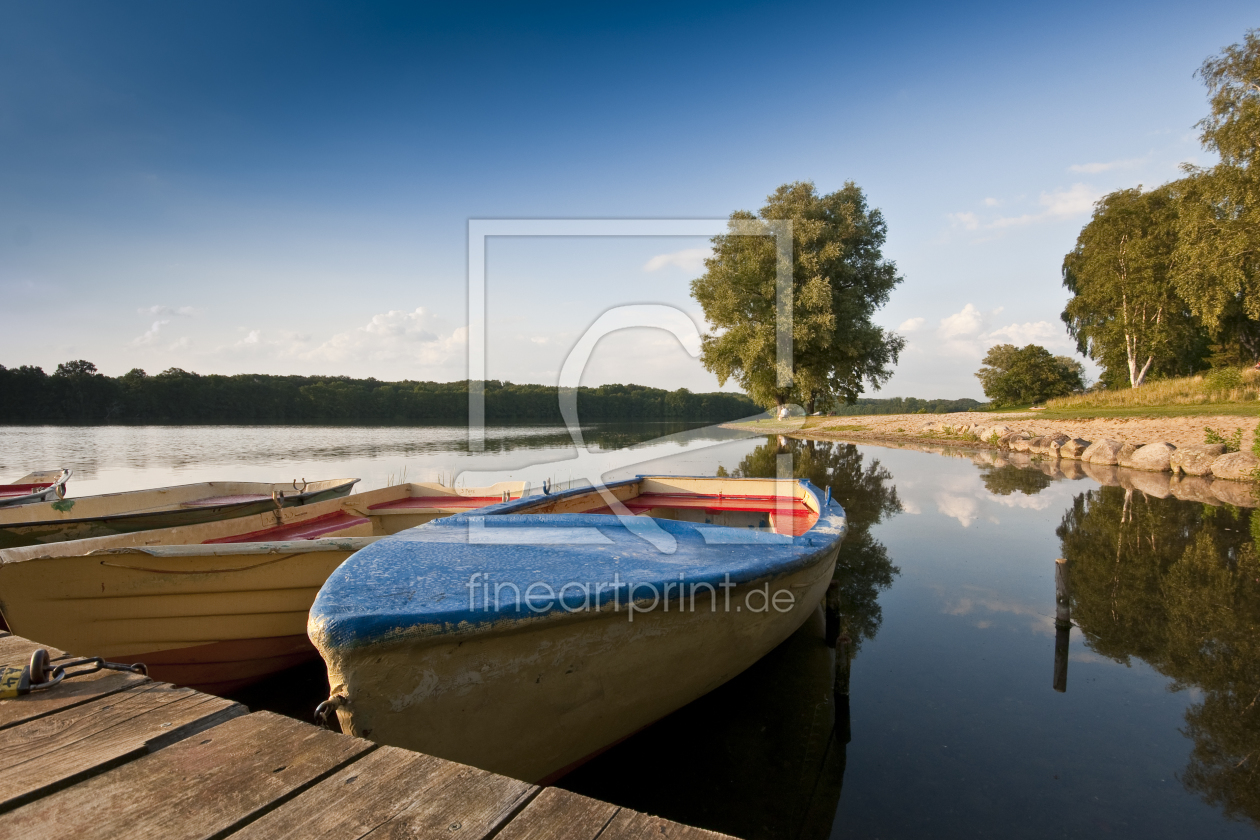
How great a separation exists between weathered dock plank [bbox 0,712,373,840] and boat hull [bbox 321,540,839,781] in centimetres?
63

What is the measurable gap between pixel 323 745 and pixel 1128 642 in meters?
6.80

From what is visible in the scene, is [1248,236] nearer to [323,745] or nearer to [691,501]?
[691,501]

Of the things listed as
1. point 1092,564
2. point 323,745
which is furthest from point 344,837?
point 1092,564

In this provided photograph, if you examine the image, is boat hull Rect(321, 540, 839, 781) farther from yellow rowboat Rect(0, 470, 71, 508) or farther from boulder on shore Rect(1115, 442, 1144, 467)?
boulder on shore Rect(1115, 442, 1144, 467)

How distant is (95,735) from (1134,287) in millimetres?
43609

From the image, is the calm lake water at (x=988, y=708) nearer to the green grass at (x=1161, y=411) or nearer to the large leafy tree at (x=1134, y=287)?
the green grass at (x=1161, y=411)

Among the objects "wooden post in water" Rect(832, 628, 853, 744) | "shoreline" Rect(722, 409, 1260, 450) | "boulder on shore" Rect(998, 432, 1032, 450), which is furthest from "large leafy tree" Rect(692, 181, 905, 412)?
"wooden post in water" Rect(832, 628, 853, 744)

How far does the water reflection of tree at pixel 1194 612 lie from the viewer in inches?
A: 145

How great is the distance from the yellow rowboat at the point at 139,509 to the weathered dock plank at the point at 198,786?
5510mm

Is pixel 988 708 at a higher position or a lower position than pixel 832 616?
lower

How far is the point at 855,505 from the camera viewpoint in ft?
41.3

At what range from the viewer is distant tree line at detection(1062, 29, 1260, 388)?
20.7 metres
